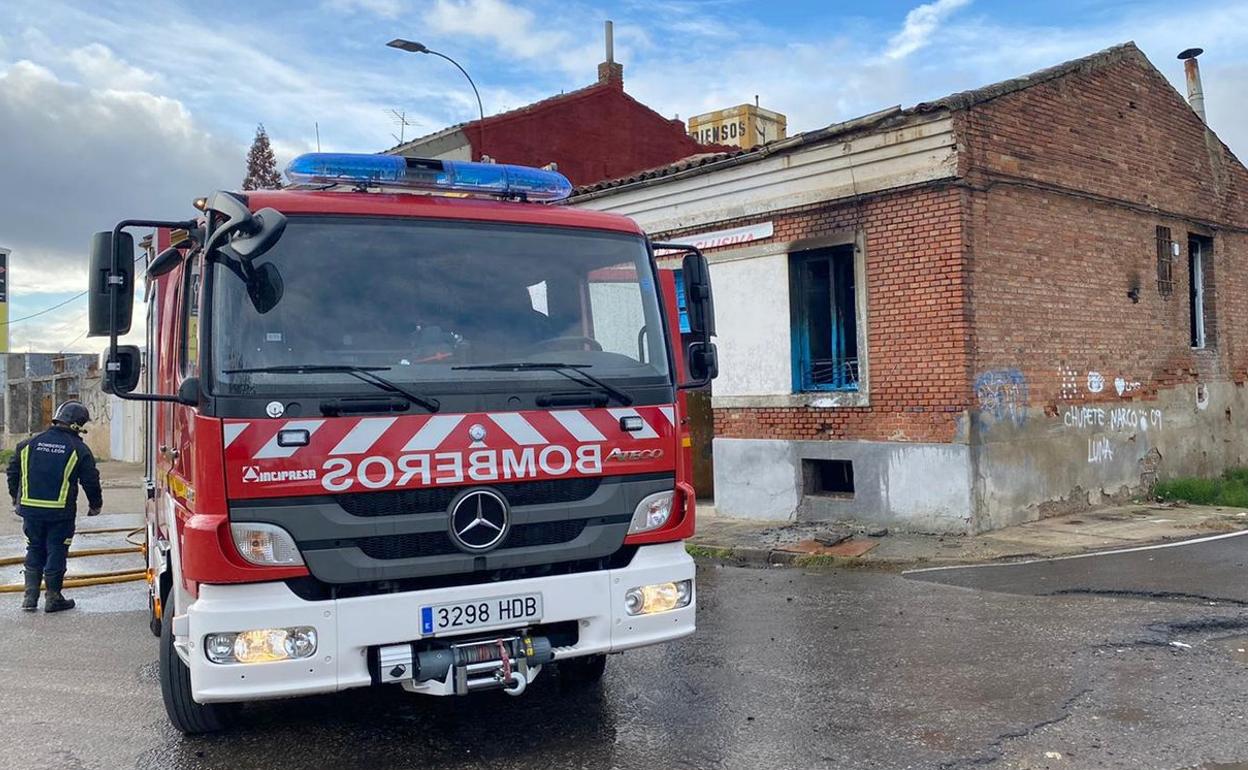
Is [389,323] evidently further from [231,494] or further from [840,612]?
[840,612]

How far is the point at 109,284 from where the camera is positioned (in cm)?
435

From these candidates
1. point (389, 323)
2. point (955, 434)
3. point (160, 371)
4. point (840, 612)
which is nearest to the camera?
point (389, 323)

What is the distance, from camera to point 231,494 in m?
3.99

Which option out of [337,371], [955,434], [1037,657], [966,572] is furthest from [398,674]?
[955,434]

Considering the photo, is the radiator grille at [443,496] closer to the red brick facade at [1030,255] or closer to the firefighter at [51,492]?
the firefighter at [51,492]

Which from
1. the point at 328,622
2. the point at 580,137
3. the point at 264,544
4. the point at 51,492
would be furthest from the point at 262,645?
the point at 580,137

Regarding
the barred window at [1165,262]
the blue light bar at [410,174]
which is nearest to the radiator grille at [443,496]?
the blue light bar at [410,174]

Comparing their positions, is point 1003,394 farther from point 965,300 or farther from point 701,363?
point 701,363

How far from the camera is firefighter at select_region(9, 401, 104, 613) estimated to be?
7984 millimetres

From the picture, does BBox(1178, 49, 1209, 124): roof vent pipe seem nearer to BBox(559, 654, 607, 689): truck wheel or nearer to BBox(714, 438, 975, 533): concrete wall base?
BBox(714, 438, 975, 533): concrete wall base

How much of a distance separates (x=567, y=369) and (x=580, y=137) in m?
18.9

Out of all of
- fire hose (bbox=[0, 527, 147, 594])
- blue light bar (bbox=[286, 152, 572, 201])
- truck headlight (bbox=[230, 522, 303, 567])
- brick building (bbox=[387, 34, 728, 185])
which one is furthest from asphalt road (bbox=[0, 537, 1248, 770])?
brick building (bbox=[387, 34, 728, 185])

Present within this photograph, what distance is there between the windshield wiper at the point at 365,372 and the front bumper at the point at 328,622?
30.3 inches

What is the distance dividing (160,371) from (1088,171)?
10.5m
